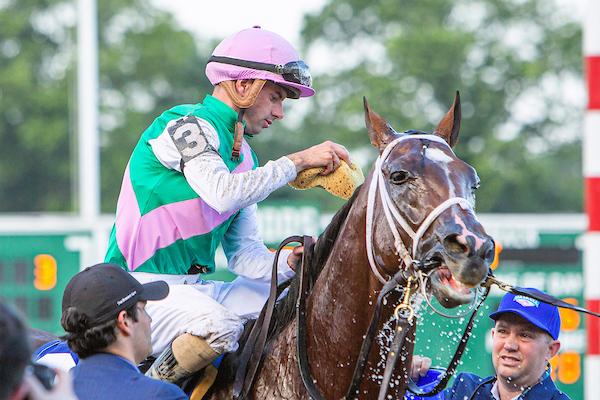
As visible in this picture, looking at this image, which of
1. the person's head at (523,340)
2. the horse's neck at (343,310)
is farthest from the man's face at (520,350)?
the horse's neck at (343,310)

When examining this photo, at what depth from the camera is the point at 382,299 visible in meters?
3.66

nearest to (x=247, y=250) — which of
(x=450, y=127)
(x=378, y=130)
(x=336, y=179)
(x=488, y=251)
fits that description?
(x=336, y=179)

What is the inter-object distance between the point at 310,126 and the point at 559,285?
1678 centimetres

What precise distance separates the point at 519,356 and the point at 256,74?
140 cm

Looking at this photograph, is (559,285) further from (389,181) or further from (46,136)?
(46,136)

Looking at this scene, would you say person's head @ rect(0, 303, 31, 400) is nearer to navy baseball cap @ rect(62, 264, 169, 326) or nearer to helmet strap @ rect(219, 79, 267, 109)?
navy baseball cap @ rect(62, 264, 169, 326)

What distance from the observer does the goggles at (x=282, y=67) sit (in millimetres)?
4219

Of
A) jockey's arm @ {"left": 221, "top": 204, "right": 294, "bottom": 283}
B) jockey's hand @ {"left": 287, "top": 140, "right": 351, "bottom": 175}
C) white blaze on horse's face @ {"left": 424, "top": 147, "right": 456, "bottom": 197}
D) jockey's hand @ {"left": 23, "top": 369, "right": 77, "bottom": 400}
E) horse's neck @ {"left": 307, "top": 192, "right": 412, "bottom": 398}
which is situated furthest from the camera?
jockey's arm @ {"left": 221, "top": 204, "right": 294, "bottom": 283}

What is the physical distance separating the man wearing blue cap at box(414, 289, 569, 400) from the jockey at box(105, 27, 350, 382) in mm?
816

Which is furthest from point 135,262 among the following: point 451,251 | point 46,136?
point 46,136

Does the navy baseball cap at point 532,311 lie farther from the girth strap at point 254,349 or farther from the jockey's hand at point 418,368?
the girth strap at point 254,349

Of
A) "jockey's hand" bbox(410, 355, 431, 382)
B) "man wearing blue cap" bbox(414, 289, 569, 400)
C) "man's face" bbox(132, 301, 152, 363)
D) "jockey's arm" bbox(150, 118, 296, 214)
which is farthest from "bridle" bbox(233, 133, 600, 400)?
"man's face" bbox(132, 301, 152, 363)

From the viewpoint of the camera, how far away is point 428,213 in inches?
140

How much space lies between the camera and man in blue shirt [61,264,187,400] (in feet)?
10.6
